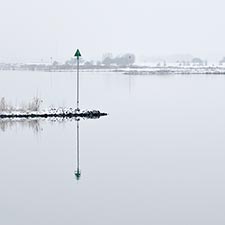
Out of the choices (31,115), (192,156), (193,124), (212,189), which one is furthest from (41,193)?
(31,115)

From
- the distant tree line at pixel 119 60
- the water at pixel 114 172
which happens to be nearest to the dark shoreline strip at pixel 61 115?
the water at pixel 114 172

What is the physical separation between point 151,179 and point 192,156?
6.48 ft

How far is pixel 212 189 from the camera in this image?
749cm

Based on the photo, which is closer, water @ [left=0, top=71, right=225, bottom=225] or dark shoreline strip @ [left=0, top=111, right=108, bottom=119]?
water @ [left=0, top=71, right=225, bottom=225]

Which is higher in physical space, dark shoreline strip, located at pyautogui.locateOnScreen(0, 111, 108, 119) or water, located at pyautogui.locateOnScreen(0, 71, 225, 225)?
dark shoreline strip, located at pyautogui.locateOnScreen(0, 111, 108, 119)

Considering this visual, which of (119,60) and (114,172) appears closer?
(114,172)

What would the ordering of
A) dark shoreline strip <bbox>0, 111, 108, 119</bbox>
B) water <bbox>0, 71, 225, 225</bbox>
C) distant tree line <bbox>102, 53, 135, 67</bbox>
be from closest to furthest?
1. water <bbox>0, 71, 225, 225</bbox>
2. dark shoreline strip <bbox>0, 111, 108, 119</bbox>
3. distant tree line <bbox>102, 53, 135, 67</bbox>

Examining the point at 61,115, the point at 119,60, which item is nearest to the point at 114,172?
the point at 61,115

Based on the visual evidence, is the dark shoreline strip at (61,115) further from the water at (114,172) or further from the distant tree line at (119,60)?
the distant tree line at (119,60)

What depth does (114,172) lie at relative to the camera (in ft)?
28.1

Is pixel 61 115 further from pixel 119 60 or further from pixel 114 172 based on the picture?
pixel 119 60

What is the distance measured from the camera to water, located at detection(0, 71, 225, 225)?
6422 millimetres

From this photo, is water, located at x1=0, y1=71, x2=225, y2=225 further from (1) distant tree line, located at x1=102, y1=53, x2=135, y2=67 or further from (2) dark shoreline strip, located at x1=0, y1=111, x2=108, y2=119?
(1) distant tree line, located at x1=102, y1=53, x2=135, y2=67

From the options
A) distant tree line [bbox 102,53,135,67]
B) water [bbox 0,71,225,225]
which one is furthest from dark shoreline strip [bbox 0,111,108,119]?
distant tree line [bbox 102,53,135,67]
